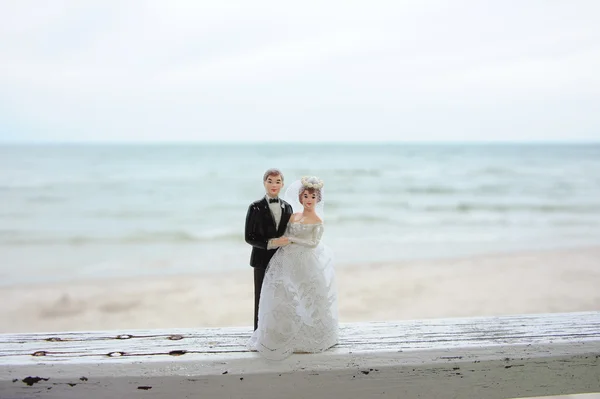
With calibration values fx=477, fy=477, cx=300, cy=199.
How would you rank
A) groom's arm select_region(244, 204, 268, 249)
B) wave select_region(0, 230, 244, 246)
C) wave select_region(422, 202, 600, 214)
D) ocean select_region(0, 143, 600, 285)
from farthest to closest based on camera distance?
wave select_region(422, 202, 600, 214), wave select_region(0, 230, 244, 246), ocean select_region(0, 143, 600, 285), groom's arm select_region(244, 204, 268, 249)

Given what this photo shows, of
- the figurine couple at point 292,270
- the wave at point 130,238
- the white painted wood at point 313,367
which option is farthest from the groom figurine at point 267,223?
the wave at point 130,238

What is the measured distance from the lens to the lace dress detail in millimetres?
1318

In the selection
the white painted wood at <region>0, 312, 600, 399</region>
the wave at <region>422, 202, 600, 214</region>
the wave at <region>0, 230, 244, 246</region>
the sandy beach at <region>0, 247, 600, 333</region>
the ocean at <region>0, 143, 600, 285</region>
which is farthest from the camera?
the wave at <region>422, 202, 600, 214</region>

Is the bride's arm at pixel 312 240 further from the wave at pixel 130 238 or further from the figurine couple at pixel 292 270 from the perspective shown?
the wave at pixel 130 238

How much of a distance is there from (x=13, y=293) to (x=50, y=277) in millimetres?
583

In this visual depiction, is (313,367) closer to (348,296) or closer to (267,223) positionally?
(267,223)

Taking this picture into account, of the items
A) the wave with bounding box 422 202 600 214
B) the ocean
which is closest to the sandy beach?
the ocean

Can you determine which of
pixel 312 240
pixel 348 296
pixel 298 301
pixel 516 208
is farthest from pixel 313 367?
pixel 516 208

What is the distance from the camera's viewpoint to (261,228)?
1399 millimetres

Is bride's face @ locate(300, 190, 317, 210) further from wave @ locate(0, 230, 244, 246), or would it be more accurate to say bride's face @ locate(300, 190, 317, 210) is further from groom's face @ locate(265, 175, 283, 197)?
wave @ locate(0, 230, 244, 246)

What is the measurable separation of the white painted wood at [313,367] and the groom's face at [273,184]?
0.44 meters

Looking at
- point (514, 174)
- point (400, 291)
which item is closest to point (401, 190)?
point (514, 174)

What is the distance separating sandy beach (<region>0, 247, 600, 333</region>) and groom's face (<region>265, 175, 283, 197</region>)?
2636 millimetres

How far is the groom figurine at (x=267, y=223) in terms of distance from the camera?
1.40 m
